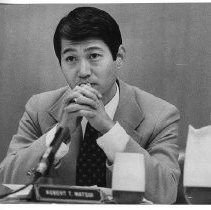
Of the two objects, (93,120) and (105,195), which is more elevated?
(93,120)

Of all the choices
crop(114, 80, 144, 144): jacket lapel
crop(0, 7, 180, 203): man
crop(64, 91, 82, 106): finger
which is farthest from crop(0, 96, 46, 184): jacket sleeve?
crop(114, 80, 144, 144): jacket lapel

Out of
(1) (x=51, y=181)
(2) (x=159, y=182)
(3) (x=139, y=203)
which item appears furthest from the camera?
(2) (x=159, y=182)

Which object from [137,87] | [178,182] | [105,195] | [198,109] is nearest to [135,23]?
[137,87]

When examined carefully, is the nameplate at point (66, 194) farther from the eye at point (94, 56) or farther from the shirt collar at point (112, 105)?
the eye at point (94, 56)

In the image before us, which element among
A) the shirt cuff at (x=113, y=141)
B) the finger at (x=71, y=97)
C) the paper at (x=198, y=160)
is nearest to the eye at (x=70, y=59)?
the finger at (x=71, y=97)

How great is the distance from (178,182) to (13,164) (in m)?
Answer: 0.42

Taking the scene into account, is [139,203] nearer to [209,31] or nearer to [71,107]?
[71,107]

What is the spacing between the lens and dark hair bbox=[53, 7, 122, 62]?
1.51 m

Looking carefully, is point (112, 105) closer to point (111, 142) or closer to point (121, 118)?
point (121, 118)

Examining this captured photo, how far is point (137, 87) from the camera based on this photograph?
1.54m

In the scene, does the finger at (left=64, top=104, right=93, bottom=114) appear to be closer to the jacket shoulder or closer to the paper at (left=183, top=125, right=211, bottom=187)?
the jacket shoulder

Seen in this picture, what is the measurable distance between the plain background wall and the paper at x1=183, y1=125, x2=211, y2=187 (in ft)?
1.18

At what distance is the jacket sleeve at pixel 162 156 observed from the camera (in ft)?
4.40

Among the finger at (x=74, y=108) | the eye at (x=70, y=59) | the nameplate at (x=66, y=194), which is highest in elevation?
the eye at (x=70, y=59)
